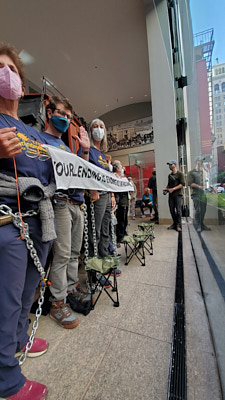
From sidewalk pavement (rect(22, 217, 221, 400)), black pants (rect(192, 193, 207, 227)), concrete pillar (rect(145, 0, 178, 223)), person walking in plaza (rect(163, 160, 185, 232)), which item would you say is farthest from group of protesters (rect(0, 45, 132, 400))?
concrete pillar (rect(145, 0, 178, 223))

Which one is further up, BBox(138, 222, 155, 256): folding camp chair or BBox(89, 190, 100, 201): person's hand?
BBox(89, 190, 100, 201): person's hand

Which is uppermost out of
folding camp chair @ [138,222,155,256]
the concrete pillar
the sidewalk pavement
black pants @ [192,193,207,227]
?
the concrete pillar

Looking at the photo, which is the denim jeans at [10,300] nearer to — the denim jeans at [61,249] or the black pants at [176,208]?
the denim jeans at [61,249]

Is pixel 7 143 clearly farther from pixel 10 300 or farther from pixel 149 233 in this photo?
pixel 149 233

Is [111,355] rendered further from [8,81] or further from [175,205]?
[175,205]

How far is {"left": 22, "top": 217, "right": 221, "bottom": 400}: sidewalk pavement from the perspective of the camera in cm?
82

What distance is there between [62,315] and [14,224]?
3.03ft

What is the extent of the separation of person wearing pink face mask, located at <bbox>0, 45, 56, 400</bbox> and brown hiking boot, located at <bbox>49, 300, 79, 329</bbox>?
0.34 meters

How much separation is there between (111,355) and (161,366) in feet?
0.94

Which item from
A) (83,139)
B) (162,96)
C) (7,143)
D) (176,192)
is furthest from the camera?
(162,96)

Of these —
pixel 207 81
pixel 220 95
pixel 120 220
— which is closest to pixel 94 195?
pixel 220 95

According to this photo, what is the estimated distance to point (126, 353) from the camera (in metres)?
1.01

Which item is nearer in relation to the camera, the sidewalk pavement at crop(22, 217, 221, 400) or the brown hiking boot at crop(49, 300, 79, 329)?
the sidewalk pavement at crop(22, 217, 221, 400)

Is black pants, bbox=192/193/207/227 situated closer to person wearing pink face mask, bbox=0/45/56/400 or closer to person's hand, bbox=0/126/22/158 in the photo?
person wearing pink face mask, bbox=0/45/56/400
